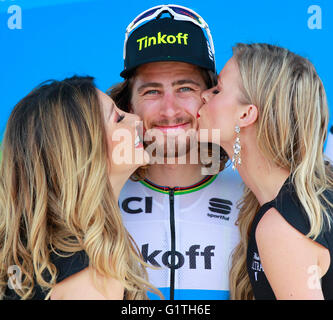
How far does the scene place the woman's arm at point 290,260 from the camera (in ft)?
4.77

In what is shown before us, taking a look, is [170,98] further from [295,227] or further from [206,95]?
[295,227]

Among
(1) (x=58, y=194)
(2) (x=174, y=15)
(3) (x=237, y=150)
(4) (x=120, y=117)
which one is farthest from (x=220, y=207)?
(2) (x=174, y=15)

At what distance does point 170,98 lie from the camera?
83.4 inches

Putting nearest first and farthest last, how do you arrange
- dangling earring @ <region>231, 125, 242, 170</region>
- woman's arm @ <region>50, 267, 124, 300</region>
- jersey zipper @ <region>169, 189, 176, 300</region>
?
woman's arm @ <region>50, 267, 124, 300</region> < dangling earring @ <region>231, 125, 242, 170</region> < jersey zipper @ <region>169, 189, 176, 300</region>

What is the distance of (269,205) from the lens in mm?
1596

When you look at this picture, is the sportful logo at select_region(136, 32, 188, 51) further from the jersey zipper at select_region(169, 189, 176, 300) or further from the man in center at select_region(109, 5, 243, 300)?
the jersey zipper at select_region(169, 189, 176, 300)

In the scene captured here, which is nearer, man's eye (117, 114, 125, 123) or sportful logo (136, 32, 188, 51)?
man's eye (117, 114, 125, 123)

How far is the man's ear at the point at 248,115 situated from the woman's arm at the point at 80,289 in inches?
30.2

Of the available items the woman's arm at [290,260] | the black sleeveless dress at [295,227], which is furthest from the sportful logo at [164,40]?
the woman's arm at [290,260]

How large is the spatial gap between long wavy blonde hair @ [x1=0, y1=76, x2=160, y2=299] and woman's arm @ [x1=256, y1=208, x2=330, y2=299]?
443 mm

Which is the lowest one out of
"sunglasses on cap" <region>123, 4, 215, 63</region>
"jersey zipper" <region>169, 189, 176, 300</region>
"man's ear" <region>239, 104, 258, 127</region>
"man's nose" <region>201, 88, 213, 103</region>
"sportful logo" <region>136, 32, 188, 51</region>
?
"jersey zipper" <region>169, 189, 176, 300</region>

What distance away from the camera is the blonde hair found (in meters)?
1.61

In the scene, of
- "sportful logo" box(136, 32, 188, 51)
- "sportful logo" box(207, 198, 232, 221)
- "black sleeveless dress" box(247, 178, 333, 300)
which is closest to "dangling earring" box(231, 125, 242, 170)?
"black sleeveless dress" box(247, 178, 333, 300)

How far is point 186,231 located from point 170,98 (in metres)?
0.61
